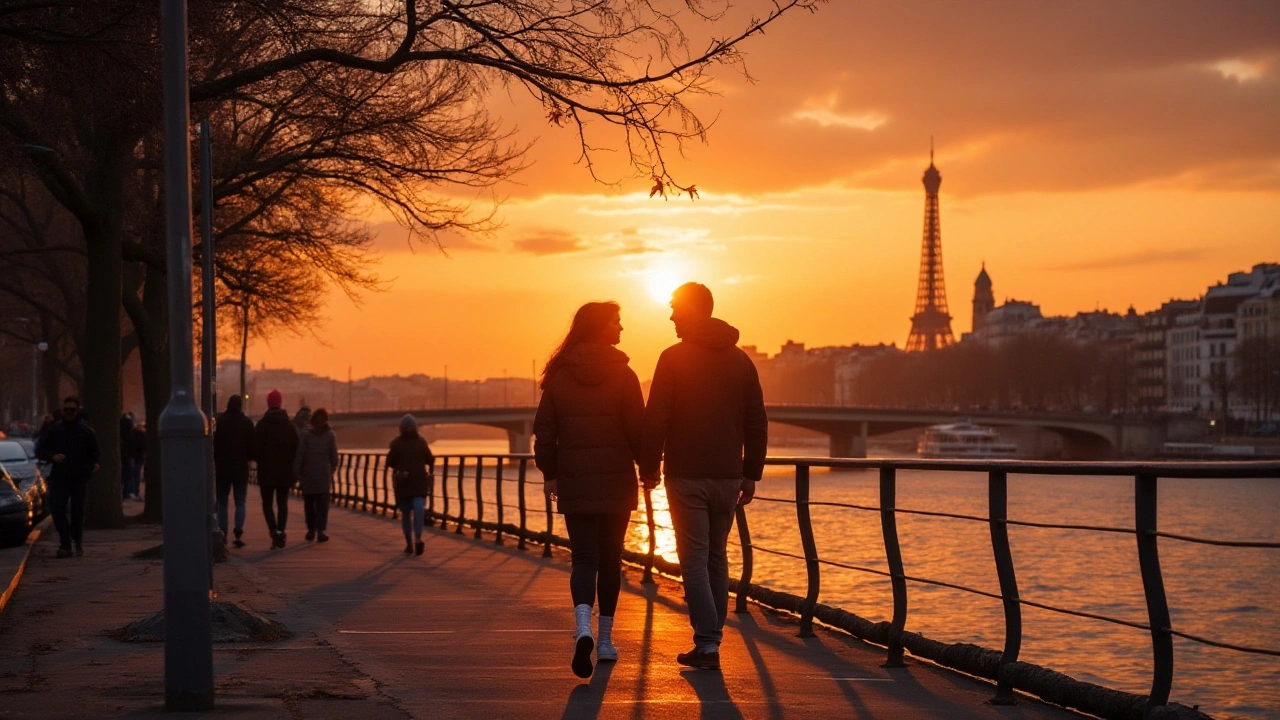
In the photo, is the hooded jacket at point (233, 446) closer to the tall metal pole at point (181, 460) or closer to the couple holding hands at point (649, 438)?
the couple holding hands at point (649, 438)

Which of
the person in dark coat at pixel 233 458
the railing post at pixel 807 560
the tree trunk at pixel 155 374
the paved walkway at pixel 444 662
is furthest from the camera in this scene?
the tree trunk at pixel 155 374

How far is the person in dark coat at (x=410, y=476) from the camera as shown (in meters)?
19.8

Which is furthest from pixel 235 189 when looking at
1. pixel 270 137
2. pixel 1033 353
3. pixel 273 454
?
pixel 1033 353

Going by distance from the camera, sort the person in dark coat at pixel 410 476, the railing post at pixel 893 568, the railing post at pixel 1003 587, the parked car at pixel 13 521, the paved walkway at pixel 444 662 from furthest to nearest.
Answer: the parked car at pixel 13 521 → the person in dark coat at pixel 410 476 → the railing post at pixel 893 568 → the railing post at pixel 1003 587 → the paved walkway at pixel 444 662

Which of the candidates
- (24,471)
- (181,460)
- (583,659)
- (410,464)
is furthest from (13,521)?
(181,460)

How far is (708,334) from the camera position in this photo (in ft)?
29.2

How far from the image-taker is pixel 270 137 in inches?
958

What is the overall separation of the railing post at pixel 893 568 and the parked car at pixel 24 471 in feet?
70.1

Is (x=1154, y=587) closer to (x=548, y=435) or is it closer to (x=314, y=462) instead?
(x=548, y=435)

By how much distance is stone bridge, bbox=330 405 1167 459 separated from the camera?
108312 millimetres

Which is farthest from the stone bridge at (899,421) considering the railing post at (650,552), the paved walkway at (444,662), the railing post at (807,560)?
the railing post at (807,560)

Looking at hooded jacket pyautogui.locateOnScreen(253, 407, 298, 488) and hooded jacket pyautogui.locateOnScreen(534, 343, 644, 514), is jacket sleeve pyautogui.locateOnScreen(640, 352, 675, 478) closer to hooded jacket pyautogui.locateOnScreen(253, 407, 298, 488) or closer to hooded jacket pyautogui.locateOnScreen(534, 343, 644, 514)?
hooded jacket pyautogui.locateOnScreen(534, 343, 644, 514)

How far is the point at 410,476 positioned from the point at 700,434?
38.4 feet

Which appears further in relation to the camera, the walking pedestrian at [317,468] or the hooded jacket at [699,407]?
the walking pedestrian at [317,468]
